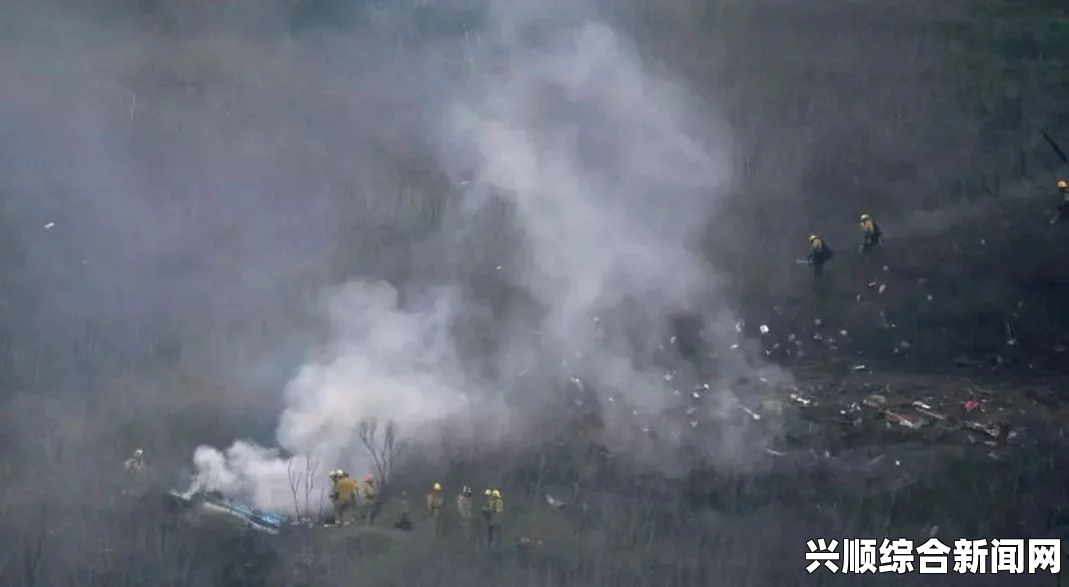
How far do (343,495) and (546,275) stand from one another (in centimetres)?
302

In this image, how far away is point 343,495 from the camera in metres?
12.6

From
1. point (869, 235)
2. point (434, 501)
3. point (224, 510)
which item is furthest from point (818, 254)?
point (224, 510)

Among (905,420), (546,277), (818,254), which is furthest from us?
(818,254)

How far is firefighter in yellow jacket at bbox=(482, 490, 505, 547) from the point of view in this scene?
12.5 metres

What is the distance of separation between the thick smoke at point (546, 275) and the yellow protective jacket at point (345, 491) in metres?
0.19

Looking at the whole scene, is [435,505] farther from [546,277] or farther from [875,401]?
[875,401]

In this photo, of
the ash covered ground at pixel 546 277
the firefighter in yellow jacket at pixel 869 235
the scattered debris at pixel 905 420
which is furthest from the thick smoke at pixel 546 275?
the firefighter in yellow jacket at pixel 869 235

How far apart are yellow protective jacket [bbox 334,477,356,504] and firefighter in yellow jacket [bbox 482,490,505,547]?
1.25 meters

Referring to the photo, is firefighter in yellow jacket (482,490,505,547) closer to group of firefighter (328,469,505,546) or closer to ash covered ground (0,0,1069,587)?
group of firefighter (328,469,505,546)

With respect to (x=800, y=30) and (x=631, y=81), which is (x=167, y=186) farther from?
(x=800, y=30)

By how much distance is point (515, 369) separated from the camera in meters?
13.2

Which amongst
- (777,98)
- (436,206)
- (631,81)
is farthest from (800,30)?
(436,206)

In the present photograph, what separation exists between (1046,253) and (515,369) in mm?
5619

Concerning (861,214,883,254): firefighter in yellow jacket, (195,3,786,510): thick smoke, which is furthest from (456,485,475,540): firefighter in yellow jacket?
(861,214,883,254): firefighter in yellow jacket
